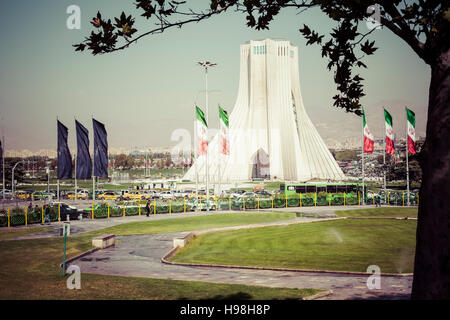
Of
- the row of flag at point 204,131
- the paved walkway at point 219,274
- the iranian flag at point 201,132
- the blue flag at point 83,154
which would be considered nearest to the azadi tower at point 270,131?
the row of flag at point 204,131

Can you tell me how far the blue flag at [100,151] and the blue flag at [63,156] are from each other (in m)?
2.31

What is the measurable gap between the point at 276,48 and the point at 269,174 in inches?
1080

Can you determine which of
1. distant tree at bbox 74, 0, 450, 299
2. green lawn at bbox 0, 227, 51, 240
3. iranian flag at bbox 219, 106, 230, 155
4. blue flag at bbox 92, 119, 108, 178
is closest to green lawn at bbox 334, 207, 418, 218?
iranian flag at bbox 219, 106, 230, 155

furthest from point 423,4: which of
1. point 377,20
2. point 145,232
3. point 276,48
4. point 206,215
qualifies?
point 276,48

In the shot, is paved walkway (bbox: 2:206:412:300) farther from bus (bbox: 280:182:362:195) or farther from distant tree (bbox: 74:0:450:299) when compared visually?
bus (bbox: 280:182:362:195)

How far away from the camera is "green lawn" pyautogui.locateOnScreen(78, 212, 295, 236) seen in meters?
28.5

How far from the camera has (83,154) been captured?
102 feet

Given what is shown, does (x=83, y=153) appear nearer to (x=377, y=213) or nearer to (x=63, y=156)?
(x=63, y=156)

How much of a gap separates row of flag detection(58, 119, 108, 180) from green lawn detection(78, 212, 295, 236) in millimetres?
4447

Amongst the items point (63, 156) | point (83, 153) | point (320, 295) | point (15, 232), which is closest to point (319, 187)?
point (83, 153)

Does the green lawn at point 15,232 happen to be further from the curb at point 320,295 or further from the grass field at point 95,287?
the curb at point 320,295
